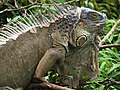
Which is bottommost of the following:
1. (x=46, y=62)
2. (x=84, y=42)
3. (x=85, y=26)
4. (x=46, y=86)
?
(x=46, y=86)

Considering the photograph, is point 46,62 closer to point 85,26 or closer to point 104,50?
point 85,26

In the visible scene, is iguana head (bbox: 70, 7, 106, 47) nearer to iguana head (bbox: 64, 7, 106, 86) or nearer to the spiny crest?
iguana head (bbox: 64, 7, 106, 86)

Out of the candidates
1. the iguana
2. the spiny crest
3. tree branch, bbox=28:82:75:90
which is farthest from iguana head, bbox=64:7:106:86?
tree branch, bbox=28:82:75:90

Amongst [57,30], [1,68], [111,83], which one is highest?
[57,30]

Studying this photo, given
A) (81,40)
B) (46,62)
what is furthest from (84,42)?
(46,62)

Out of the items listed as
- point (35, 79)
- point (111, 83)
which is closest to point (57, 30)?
point (35, 79)

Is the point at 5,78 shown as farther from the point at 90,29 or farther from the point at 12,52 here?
the point at 90,29

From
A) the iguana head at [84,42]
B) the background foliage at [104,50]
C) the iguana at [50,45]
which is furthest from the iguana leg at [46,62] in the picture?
the background foliage at [104,50]
